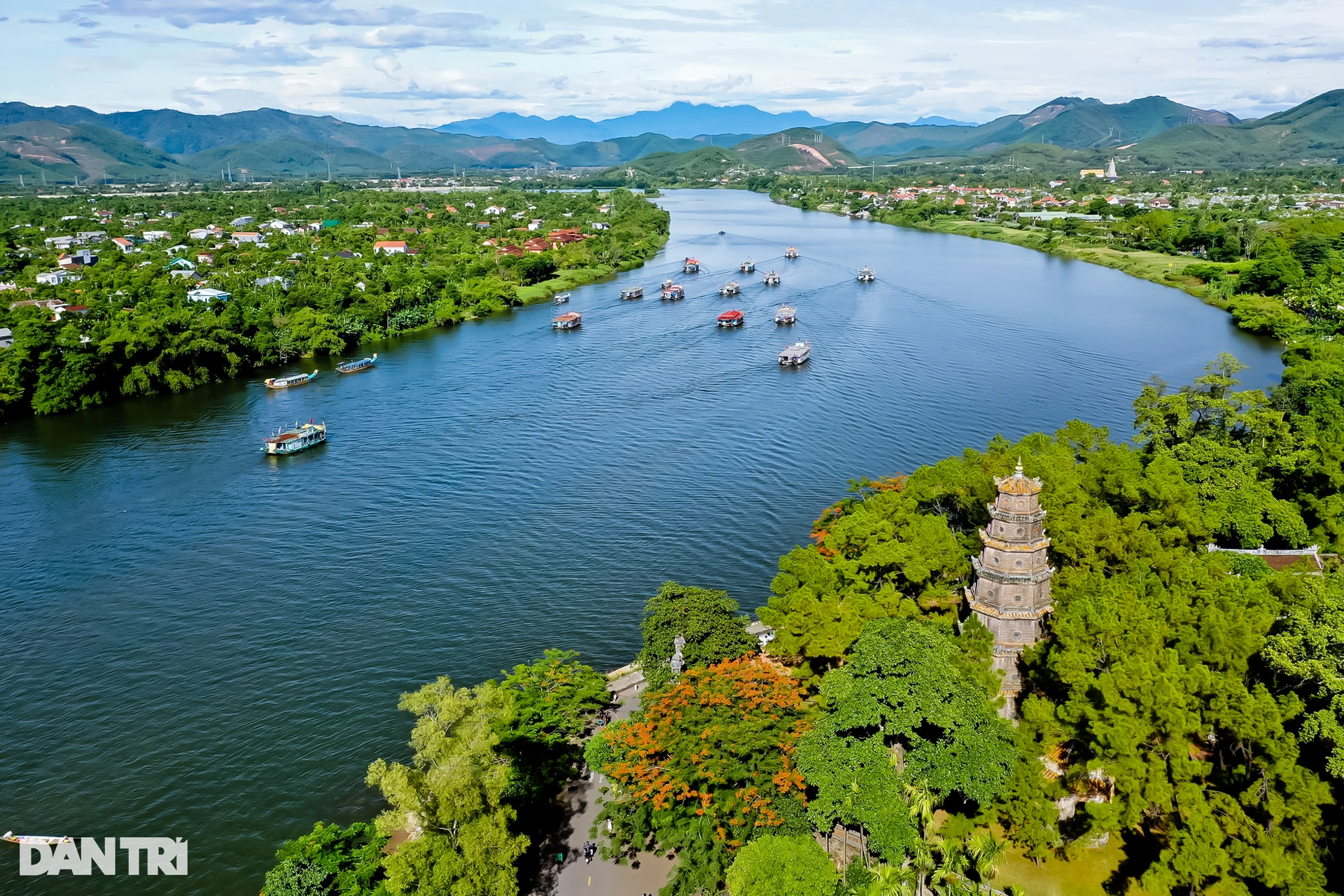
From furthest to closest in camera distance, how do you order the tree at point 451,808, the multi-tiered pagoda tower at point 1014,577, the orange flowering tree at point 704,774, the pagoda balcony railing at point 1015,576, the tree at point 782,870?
the pagoda balcony railing at point 1015,576 → the multi-tiered pagoda tower at point 1014,577 → the orange flowering tree at point 704,774 → the tree at point 782,870 → the tree at point 451,808

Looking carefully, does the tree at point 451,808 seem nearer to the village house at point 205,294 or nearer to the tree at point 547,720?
the tree at point 547,720

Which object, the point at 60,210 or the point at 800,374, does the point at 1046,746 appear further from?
the point at 60,210

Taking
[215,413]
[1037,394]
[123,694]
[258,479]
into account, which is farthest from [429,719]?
[1037,394]

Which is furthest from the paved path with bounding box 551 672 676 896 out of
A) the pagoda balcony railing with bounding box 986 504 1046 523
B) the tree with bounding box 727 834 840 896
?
the pagoda balcony railing with bounding box 986 504 1046 523

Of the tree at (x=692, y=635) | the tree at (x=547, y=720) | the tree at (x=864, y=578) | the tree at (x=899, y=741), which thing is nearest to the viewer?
the tree at (x=899, y=741)

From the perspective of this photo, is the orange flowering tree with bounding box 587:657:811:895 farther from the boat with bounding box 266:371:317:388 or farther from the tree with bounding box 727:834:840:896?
the boat with bounding box 266:371:317:388

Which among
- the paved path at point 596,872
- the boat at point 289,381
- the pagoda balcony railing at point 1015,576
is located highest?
the pagoda balcony railing at point 1015,576

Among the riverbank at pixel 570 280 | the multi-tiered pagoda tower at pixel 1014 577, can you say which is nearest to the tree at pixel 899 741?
the multi-tiered pagoda tower at pixel 1014 577
